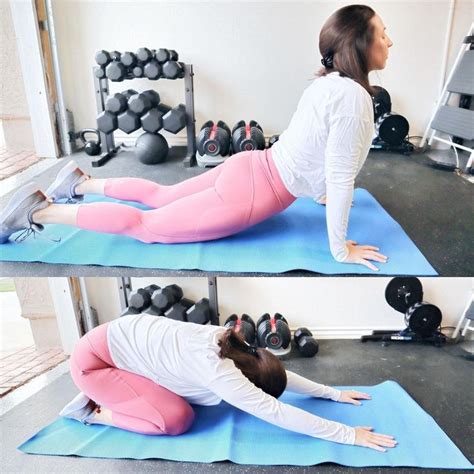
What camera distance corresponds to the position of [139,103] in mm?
2840

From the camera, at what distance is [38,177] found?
102 inches

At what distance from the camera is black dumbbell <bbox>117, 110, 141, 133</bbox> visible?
9.35ft

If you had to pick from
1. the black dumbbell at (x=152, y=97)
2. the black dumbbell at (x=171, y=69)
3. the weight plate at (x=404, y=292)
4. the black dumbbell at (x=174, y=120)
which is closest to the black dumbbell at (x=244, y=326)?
the weight plate at (x=404, y=292)

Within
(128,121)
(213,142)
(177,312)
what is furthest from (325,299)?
(128,121)

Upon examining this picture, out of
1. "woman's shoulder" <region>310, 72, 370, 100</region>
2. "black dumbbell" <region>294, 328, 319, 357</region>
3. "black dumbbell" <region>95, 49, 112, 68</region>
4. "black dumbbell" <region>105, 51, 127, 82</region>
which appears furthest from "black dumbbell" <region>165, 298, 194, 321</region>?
"black dumbbell" <region>95, 49, 112, 68</region>

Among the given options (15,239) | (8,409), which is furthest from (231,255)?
(8,409)

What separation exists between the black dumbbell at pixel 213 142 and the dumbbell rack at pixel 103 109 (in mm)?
149

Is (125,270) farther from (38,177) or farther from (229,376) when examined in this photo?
(38,177)

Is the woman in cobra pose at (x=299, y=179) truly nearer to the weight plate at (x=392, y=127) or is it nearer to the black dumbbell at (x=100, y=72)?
the black dumbbell at (x=100, y=72)

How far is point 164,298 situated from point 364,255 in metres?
1.19

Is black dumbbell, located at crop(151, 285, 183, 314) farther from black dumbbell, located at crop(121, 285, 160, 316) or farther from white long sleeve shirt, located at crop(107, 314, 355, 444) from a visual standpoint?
white long sleeve shirt, located at crop(107, 314, 355, 444)

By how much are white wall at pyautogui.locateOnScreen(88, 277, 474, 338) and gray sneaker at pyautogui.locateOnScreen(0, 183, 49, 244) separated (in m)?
1.32

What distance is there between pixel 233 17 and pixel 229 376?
9.29ft

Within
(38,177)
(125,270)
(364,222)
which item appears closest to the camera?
(125,270)
